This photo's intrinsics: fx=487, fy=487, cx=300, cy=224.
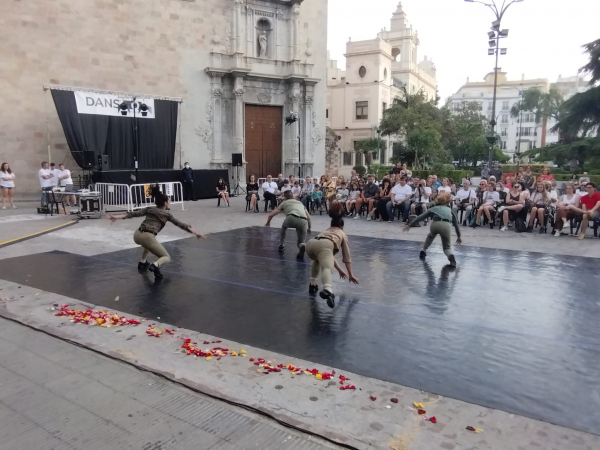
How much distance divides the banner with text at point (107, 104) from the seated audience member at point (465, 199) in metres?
12.1

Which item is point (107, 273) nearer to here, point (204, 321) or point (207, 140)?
point (204, 321)

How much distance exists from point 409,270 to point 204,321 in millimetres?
3851

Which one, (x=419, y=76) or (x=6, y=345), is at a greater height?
(x=419, y=76)

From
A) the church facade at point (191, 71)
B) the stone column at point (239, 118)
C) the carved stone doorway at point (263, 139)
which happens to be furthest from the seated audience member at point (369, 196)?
the carved stone doorway at point (263, 139)

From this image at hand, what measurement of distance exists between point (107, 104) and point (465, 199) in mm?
14131

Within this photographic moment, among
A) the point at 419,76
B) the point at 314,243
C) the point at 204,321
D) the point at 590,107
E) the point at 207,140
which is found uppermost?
the point at 419,76

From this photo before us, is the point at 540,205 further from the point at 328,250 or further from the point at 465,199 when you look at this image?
the point at 328,250

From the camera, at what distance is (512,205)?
12.4 m

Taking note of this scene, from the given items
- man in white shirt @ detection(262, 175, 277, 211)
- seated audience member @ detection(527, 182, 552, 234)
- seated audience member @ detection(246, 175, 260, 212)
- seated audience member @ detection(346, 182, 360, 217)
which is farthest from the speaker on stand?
seated audience member @ detection(527, 182, 552, 234)

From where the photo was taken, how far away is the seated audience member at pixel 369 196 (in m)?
14.6

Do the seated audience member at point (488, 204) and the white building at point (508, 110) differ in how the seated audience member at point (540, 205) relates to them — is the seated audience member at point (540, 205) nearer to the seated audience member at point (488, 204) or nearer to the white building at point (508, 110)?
the seated audience member at point (488, 204)

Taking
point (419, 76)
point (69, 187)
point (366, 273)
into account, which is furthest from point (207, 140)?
point (419, 76)

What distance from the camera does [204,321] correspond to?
566 centimetres

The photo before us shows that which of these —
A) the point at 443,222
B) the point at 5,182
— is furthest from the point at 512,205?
the point at 5,182
